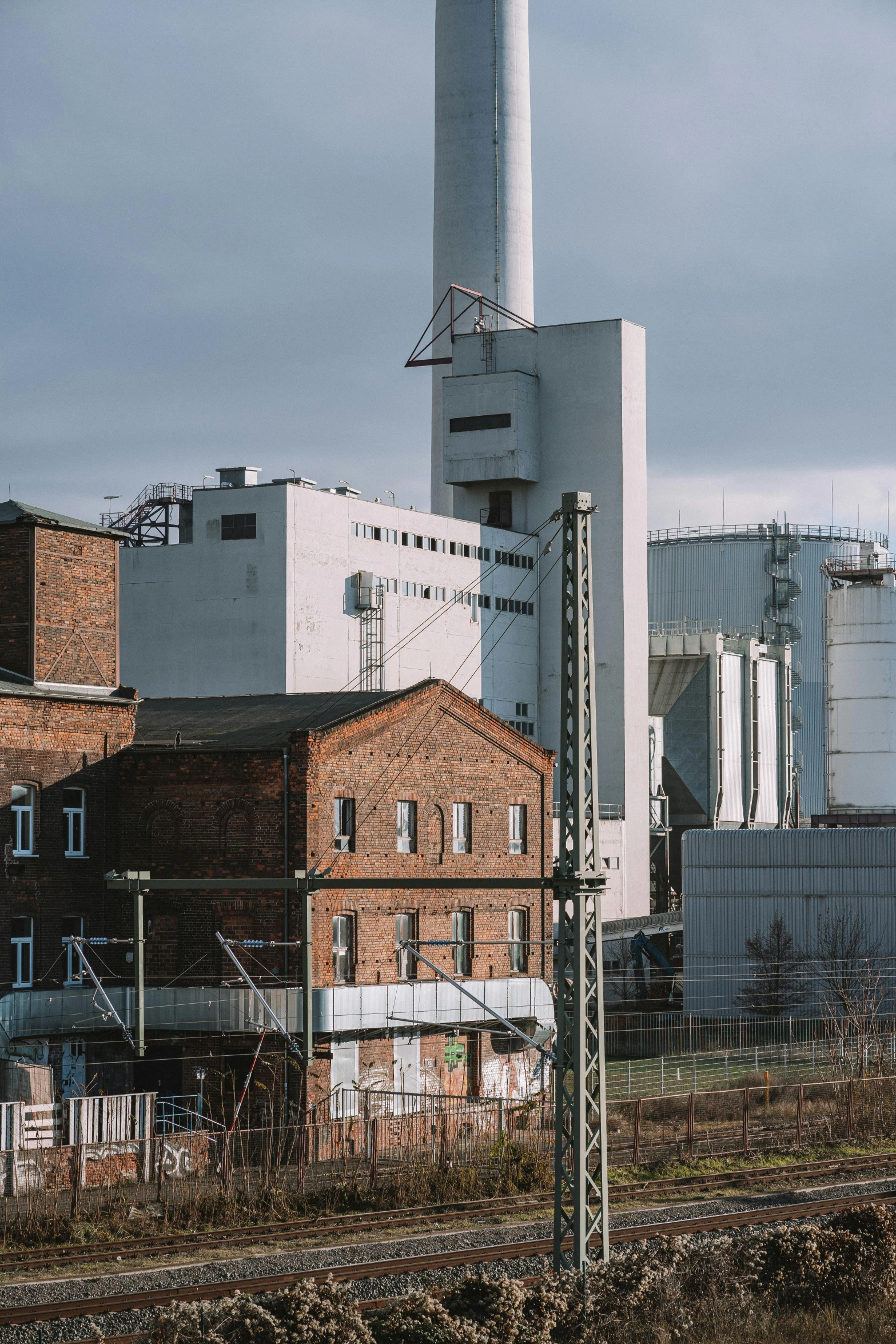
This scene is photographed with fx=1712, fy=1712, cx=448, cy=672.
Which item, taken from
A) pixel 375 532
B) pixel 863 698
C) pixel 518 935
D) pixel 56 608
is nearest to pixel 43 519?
pixel 56 608

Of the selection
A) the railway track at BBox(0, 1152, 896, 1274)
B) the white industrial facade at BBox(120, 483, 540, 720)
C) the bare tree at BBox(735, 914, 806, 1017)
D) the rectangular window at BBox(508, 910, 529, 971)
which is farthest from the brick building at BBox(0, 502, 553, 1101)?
the white industrial facade at BBox(120, 483, 540, 720)

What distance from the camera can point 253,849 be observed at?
38.5m

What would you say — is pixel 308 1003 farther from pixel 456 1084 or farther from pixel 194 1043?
pixel 456 1084

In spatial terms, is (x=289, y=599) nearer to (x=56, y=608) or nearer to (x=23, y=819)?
(x=56, y=608)

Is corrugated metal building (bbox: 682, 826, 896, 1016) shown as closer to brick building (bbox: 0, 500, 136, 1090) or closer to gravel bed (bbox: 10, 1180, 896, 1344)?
brick building (bbox: 0, 500, 136, 1090)

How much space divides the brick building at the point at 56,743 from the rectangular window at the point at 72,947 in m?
0.03

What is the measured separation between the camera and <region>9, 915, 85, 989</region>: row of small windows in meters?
37.5

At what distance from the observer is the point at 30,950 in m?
37.8

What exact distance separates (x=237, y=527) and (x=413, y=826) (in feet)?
89.0

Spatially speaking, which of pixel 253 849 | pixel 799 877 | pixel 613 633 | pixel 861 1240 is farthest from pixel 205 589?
pixel 861 1240

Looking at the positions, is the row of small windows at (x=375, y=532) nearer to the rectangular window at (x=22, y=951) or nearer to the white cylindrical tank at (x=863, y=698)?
the white cylindrical tank at (x=863, y=698)

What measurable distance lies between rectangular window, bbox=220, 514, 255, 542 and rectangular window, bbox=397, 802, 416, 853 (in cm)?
2622

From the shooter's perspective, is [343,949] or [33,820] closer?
[33,820]

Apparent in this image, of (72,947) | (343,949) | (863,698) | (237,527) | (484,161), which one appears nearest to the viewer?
(72,947)
